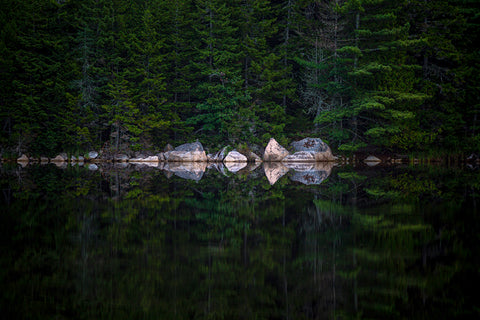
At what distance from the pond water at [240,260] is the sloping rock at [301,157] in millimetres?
18446

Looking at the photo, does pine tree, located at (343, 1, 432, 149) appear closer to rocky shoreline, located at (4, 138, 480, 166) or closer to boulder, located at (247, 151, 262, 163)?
rocky shoreline, located at (4, 138, 480, 166)

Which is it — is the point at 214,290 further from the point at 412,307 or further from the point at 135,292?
the point at 412,307

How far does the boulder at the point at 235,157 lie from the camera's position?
2749cm

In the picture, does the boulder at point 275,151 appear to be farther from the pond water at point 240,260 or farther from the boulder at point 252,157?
the pond water at point 240,260

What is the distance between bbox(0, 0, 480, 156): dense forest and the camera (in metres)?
22.9

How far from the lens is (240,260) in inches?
148

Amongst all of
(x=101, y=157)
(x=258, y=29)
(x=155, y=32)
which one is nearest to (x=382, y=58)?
(x=258, y=29)

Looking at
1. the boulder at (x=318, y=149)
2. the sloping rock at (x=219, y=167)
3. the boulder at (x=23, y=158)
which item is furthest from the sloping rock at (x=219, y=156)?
the boulder at (x=23, y=158)

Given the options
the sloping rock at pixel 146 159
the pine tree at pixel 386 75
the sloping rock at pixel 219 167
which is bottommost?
the sloping rock at pixel 219 167

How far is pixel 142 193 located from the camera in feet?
29.5

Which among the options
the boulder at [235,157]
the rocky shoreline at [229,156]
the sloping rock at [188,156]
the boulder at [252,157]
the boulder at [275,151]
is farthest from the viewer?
the boulder at [252,157]

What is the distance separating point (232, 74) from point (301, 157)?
24.8 ft

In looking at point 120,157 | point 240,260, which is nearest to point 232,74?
point 120,157

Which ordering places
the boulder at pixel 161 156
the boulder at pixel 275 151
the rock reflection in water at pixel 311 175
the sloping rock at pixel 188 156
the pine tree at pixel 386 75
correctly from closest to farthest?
the rock reflection in water at pixel 311 175 < the pine tree at pixel 386 75 < the boulder at pixel 275 151 < the sloping rock at pixel 188 156 < the boulder at pixel 161 156
